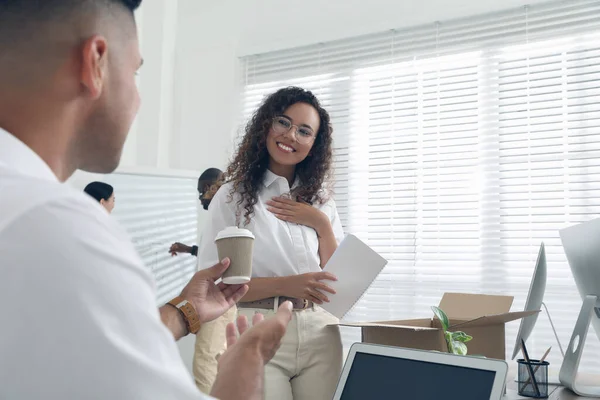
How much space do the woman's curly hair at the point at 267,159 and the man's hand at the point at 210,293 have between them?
29.9 inches

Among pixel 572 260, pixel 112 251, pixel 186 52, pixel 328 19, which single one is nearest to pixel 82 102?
pixel 112 251

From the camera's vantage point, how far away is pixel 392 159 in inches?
134

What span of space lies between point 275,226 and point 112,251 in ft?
5.08

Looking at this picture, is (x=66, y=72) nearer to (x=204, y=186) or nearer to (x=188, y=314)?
(x=188, y=314)

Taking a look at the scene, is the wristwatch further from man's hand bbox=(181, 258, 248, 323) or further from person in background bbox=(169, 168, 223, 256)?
person in background bbox=(169, 168, 223, 256)

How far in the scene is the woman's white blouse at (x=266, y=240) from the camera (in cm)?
196

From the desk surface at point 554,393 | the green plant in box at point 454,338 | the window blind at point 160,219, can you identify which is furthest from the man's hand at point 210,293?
the window blind at point 160,219

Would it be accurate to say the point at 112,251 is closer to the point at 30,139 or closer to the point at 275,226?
the point at 30,139

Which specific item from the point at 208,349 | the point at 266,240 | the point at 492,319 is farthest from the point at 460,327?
the point at 208,349

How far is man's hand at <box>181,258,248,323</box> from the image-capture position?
3.95ft

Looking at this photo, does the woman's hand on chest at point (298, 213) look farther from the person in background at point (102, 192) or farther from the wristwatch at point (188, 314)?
the person in background at point (102, 192)

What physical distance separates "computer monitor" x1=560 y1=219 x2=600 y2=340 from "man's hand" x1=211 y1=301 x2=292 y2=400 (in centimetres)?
99

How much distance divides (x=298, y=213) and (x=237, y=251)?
0.67 meters

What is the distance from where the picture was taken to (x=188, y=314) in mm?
1162
